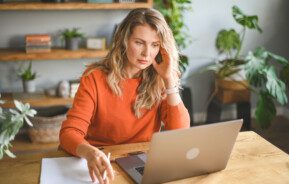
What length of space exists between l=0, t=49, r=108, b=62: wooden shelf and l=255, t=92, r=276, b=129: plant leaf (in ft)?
4.44

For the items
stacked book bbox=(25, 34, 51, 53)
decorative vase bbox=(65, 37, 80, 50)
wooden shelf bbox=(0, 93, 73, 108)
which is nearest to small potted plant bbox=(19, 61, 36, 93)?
wooden shelf bbox=(0, 93, 73, 108)

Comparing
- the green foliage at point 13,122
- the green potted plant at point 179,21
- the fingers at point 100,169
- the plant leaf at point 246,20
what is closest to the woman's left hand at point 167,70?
the fingers at point 100,169

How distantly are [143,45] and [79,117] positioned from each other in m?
0.40

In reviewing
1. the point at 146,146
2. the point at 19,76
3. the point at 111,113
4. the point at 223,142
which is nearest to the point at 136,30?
the point at 111,113

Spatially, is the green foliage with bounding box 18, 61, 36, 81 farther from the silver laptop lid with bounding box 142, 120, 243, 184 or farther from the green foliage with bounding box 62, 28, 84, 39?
the silver laptop lid with bounding box 142, 120, 243, 184

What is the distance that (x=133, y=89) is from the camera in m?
1.74

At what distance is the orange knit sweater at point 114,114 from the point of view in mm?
1634

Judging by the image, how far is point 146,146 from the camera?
1.56m

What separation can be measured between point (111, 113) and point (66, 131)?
26 centimetres

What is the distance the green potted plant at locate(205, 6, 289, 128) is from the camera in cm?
310

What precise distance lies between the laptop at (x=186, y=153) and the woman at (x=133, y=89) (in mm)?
359

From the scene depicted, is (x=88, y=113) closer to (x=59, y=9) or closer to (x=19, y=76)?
(x=59, y=9)

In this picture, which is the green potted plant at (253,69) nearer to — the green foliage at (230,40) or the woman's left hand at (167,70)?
the green foliage at (230,40)

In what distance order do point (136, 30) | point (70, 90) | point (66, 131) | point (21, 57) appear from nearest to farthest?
point (66, 131)
point (136, 30)
point (21, 57)
point (70, 90)
